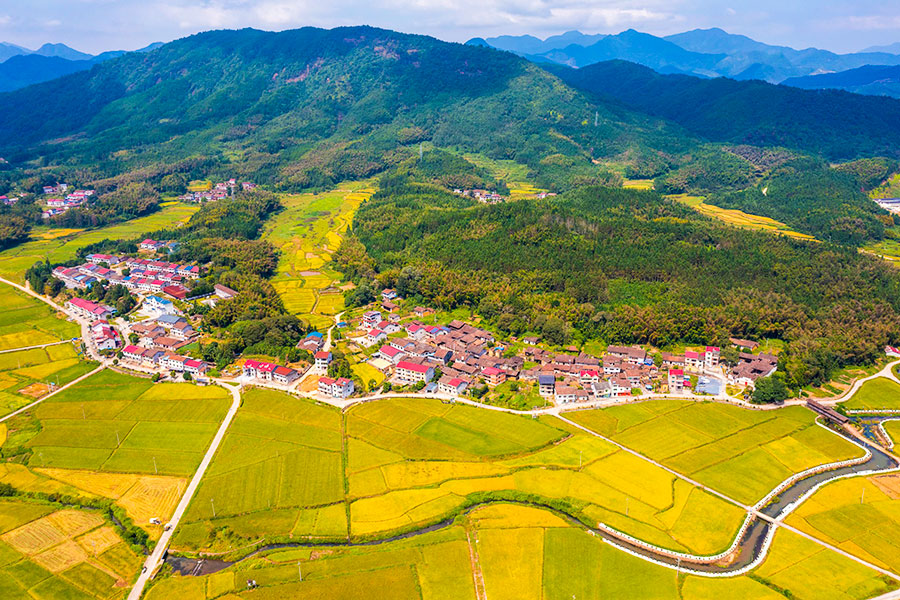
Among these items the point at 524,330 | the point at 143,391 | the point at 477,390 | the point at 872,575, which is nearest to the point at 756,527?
the point at 872,575

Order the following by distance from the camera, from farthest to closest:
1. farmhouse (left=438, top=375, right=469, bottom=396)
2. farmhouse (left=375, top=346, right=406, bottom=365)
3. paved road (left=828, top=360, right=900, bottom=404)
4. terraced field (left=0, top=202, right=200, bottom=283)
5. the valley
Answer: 1. terraced field (left=0, top=202, right=200, bottom=283)
2. farmhouse (left=375, top=346, right=406, bottom=365)
3. farmhouse (left=438, top=375, right=469, bottom=396)
4. paved road (left=828, top=360, right=900, bottom=404)
5. the valley

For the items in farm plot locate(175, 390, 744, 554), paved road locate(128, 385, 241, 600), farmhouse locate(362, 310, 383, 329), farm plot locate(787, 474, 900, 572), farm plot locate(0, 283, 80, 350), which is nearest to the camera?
paved road locate(128, 385, 241, 600)

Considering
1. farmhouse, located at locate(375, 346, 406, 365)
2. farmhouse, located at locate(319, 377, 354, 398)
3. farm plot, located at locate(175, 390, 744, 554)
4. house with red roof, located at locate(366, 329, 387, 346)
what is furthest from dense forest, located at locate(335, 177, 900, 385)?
farmhouse, located at locate(319, 377, 354, 398)

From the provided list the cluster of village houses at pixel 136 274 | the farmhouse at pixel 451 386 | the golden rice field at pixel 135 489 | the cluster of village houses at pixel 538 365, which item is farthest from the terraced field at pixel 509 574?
the cluster of village houses at pixel 136 274

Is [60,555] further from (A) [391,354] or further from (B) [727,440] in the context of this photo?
(B) [727,440]

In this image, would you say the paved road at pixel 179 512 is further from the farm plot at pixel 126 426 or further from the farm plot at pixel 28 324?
the farm plot at pixel 28 324

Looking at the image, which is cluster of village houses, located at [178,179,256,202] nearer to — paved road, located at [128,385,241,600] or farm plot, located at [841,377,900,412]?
paved road, located at [128,385,241,600]
